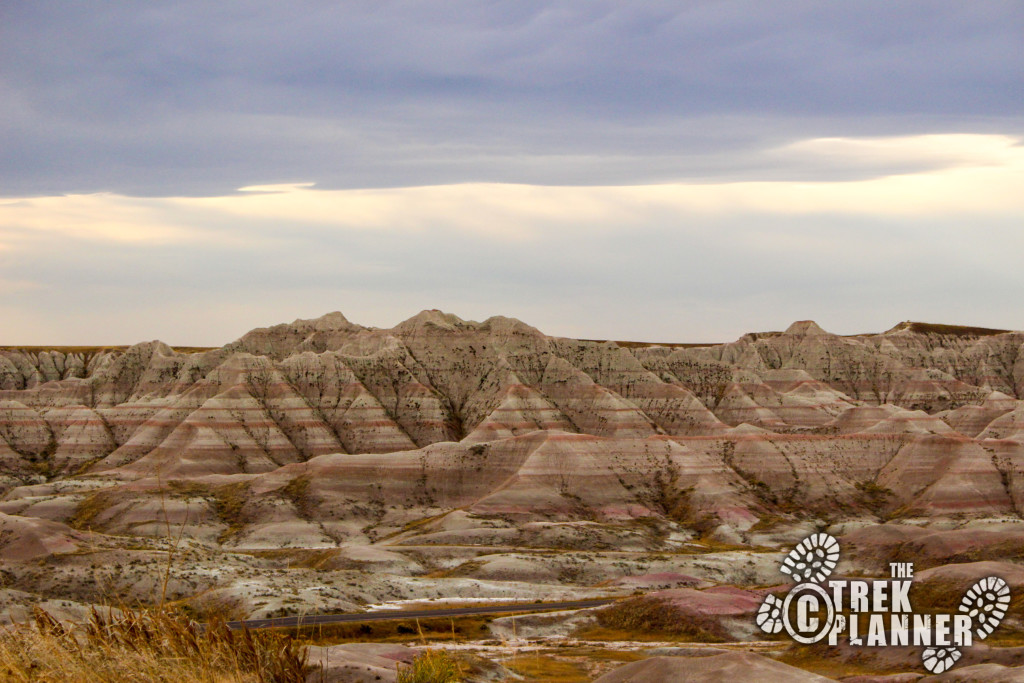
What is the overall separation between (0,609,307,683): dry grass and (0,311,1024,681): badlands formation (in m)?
17.2

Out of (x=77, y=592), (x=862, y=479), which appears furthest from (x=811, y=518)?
(x=77, y=592)

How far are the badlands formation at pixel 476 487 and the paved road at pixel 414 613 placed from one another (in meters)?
2.10

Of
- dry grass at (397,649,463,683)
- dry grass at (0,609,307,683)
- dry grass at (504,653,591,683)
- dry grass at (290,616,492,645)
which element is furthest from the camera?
dry grass at (290,616,492,645)

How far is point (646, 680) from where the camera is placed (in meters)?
28.8

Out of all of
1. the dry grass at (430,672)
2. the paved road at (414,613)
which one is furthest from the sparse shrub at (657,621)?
the dry grass at (430,672)

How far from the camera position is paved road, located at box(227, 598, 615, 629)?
61.3m

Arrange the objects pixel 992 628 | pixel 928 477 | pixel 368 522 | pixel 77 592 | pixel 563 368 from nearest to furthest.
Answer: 1. pixel 992 628
2. pixel 77 592
3. pixel 368 522
4. pixel 928 477
5. pixel 563 368

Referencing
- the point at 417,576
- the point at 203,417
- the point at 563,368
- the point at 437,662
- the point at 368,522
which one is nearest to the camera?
the point at 437,662

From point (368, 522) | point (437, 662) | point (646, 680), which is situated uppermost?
point (437, 662)

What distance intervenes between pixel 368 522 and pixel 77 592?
48.4 meters

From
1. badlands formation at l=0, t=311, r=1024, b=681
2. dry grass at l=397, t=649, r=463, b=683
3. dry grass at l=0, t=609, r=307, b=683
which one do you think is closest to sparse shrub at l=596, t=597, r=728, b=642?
badlands formation at l=0, t=311, r=1024, b=681

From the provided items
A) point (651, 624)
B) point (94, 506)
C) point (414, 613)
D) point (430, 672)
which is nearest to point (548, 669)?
point (651, 624)

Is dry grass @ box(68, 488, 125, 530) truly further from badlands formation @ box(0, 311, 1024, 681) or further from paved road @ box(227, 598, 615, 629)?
paved road @ box(227, 598, 615, 629)

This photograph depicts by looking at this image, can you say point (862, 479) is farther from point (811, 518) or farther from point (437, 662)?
point (437, 662)
